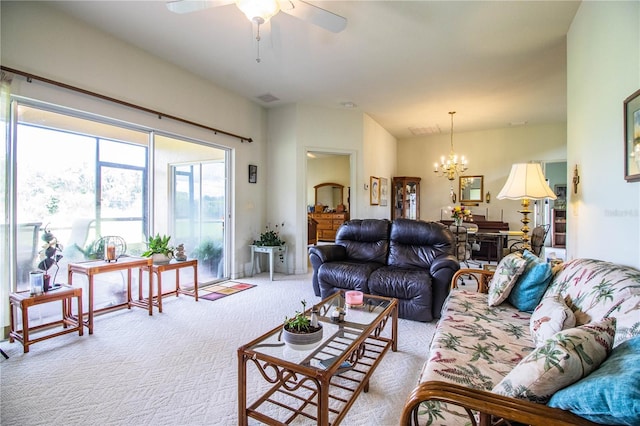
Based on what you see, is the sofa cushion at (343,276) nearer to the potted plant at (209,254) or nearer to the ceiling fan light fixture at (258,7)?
the potted plant at (209,254)

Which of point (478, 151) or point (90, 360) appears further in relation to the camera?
point (478, 151)

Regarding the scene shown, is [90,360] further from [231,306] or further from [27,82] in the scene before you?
[27,82]

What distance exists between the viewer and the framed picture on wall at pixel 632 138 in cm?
154

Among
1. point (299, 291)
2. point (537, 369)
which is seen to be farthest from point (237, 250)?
point (537, 369)

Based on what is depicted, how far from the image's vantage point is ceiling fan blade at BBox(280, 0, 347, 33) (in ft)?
6.82

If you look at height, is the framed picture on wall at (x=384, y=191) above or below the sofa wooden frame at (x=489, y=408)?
above

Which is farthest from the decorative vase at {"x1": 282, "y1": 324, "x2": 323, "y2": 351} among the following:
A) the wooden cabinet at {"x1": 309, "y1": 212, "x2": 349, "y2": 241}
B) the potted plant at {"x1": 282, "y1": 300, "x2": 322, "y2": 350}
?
the wooden cabinet at {"x1": 309, "y1": 212, "x2": 349, "y2": 241}

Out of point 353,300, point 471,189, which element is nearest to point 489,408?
point 353,300

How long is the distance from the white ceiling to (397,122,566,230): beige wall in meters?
1.52

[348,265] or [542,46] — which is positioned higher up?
[542,46]

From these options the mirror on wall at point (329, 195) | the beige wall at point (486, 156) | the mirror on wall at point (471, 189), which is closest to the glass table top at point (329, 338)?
the beige wall at point (486, 156)

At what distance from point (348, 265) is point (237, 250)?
6.96 ft

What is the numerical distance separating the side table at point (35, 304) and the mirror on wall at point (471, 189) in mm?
7331

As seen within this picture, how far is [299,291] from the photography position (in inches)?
158
